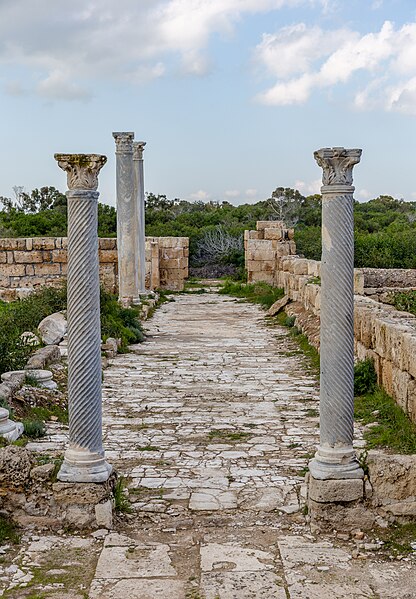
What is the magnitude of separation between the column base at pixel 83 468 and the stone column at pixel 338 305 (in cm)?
153

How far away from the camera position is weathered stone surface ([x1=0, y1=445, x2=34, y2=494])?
232 inches

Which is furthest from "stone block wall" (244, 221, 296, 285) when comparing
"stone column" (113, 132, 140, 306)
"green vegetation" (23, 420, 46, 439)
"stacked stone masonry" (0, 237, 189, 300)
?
"green vegetation" (23, 420, 46, 439)

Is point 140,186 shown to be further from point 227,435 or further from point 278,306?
point 227,435

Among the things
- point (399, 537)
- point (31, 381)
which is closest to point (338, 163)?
point (399, 537)

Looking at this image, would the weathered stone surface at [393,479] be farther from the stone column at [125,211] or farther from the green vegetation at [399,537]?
the stone column at [125,211]

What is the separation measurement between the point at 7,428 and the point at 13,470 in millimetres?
1767

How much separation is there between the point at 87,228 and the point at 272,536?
2.55 metres

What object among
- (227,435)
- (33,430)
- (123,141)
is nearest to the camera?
(33,430)

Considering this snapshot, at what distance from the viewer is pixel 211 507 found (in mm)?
Answer: 6223

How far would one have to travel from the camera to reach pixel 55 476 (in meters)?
5.99

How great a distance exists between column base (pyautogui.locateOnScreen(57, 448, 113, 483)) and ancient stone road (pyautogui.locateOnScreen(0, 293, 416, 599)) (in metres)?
0.37

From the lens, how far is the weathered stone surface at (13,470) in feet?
19.3

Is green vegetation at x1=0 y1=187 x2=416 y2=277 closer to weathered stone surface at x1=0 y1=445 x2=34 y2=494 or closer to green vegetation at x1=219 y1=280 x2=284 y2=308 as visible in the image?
green vegetation at x1=219 y1=280 x2=284 y2=308

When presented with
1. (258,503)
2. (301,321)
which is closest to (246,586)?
(258,503)
